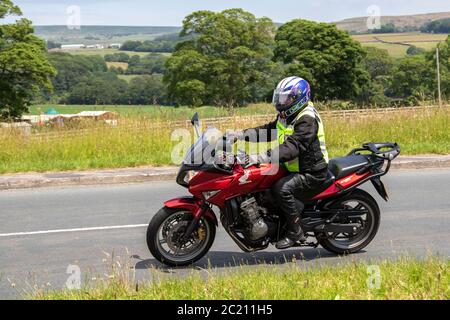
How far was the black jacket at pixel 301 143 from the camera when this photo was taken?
24.2 feet

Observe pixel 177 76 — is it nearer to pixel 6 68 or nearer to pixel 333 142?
pixel 6 68

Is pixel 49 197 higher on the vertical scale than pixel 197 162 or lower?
lower

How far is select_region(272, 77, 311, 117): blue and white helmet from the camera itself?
7469mm

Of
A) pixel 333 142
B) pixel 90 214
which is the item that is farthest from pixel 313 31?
pixel 90 214

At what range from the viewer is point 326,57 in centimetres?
8350

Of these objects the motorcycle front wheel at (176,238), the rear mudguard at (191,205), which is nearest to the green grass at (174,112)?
the motorcycle front wheel at (176,238)

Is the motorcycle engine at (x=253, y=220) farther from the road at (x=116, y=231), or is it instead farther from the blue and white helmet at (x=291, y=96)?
the blue and white helmet at (x=291, y=96)

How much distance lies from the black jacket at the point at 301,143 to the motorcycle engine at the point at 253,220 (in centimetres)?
49

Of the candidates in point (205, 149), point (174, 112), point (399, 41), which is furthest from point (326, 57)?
point (205, 149)

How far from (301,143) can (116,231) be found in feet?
10.3

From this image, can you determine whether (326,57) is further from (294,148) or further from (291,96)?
(294,148)

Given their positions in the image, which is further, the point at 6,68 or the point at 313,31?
the point at 313,31

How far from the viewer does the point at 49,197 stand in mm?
12461

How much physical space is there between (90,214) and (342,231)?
4.09m
